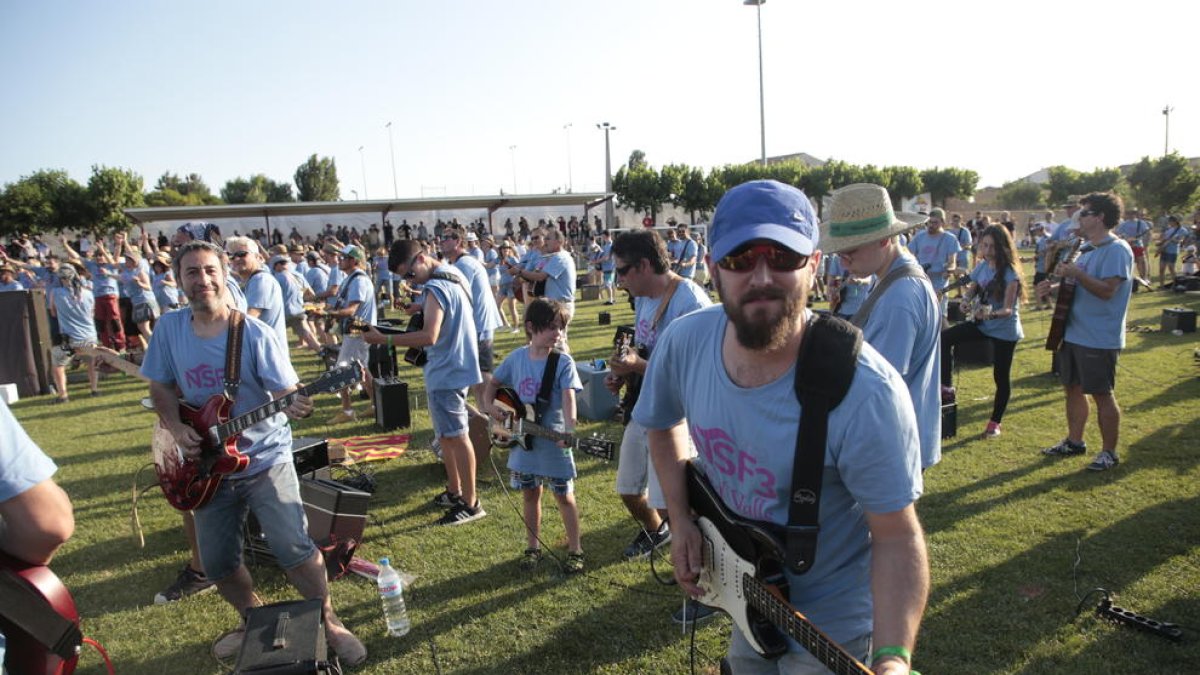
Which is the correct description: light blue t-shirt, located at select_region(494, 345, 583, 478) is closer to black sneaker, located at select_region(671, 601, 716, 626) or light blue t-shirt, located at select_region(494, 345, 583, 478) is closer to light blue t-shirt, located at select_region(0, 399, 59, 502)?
black sneaker, located at select_region(671, 601, 716, 626)

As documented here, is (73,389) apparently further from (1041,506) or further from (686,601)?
(1041,506)

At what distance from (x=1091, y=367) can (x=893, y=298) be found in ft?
12.6

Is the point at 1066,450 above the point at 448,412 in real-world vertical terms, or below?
below

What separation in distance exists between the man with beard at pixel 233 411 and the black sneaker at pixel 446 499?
2220 mm

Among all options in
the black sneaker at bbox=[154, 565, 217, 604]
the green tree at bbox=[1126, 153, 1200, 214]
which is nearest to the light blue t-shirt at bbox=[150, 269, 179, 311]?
the black sneaker at bbox=[154, 565, 217, 604]

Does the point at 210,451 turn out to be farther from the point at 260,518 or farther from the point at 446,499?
the point at 446,499

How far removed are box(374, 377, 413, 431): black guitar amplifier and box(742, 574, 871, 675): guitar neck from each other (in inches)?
284

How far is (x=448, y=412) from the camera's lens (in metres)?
5.71

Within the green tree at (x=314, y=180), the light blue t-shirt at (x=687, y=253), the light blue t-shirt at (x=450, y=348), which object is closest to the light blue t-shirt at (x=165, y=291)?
the light blue t-shirt at (x=450, y=348)

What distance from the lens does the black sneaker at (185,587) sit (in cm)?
485

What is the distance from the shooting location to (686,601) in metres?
4.22

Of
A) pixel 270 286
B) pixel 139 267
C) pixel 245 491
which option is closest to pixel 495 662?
pixel 245 491

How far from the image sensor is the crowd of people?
1.75 metres

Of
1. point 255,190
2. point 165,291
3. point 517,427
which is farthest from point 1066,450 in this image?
point 255,190
